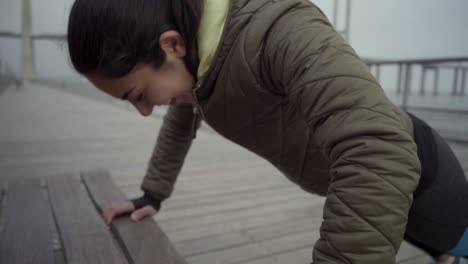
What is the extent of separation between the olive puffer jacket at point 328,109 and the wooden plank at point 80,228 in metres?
0.37

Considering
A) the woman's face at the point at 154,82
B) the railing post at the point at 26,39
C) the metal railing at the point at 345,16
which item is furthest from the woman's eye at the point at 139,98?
the railing post at the point at 26,39

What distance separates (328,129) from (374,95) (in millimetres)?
85

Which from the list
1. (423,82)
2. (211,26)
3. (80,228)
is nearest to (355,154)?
(211,26)

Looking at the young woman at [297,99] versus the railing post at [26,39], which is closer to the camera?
the young woman at [297,99]

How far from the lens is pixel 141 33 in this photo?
0.75 metres

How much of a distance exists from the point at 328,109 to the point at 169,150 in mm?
724

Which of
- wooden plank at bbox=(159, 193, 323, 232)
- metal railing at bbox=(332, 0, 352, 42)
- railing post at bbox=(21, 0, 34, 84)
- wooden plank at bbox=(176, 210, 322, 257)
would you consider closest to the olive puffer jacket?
wooden plank at bbox=(176, 210, 322, 257)

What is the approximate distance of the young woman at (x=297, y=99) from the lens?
0.60m

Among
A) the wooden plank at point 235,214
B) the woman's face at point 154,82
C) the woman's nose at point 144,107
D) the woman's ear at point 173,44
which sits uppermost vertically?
the woman's ear at point 173,44

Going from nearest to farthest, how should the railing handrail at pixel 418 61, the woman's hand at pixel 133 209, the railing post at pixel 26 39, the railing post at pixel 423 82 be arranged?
the woman's hand at pixel 133 209 → the railing handrail at pixel 418 61 → the railing post at pixel 423 82 → the railing post at pixel 26 39

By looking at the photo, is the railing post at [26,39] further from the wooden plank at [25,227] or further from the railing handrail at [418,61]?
the wooden plank at [25,227]

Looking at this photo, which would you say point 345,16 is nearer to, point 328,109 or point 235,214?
point 235,214

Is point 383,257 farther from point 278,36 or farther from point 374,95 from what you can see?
point 278,36

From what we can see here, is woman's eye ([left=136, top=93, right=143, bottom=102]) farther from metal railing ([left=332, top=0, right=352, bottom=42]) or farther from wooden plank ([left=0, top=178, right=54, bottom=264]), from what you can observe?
metal railing ([left=332, top=0, right=352, bottom=42])
